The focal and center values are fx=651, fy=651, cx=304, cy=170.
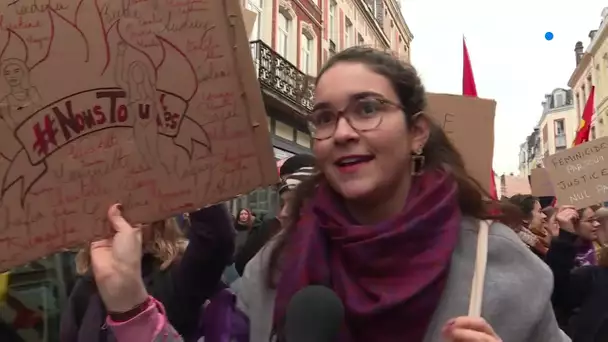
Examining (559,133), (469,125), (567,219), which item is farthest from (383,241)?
(559,133)

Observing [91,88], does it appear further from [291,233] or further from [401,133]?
[401,133]

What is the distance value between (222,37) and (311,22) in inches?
694

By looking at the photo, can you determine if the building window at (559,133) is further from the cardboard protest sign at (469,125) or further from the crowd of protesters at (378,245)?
the crowd of protesters at (378,245)

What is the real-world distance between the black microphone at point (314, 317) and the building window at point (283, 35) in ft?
50.7

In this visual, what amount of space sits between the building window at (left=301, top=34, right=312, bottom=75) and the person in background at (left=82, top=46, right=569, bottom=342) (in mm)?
16572

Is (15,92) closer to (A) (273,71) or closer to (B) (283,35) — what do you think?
(A) (273,71)

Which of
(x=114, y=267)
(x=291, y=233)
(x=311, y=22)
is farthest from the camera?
(x=311, y=22)

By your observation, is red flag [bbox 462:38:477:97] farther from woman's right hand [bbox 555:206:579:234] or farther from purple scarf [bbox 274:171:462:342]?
purple scarf [bbox 274:171:462:342]

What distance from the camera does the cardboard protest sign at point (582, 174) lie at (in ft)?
15.2

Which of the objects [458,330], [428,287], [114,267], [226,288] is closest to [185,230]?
[226,288]

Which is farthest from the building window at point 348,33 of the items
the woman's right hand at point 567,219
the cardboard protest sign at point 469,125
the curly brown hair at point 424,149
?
the curly brown hair at point 424,149

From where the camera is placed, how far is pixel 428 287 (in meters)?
1.50

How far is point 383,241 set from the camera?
154 cm

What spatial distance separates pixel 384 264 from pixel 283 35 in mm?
15934
